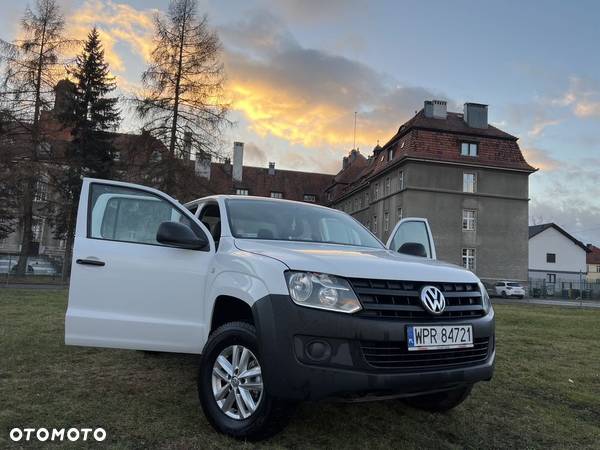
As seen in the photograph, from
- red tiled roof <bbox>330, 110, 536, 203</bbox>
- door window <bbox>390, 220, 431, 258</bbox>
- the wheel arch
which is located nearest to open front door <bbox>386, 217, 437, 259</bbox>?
door window <bbox>390, 220, 431, 258</bbox>

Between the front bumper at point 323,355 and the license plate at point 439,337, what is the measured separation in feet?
0.26

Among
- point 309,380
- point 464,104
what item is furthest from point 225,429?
point 464,104

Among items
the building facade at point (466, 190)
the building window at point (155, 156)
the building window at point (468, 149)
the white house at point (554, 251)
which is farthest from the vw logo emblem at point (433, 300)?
the white house at point (554, 251)

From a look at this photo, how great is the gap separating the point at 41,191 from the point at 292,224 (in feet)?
88.8

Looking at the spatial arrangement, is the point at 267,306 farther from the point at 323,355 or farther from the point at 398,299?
the point at 398,299

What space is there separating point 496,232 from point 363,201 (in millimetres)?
14612

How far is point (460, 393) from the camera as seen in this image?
155 inches

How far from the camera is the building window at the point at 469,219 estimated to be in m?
40.1

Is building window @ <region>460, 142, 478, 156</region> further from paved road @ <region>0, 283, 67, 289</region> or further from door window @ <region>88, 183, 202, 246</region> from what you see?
door window @ <region>88, 183, 202, 246</region>

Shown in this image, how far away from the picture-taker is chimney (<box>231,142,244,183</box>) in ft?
196

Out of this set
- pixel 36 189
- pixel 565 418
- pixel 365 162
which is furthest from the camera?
pixel 365 162

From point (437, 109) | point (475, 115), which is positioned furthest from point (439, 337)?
point (475, 115)

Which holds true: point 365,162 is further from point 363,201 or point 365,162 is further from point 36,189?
point 36,189

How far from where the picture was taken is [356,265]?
3092 millimetres
